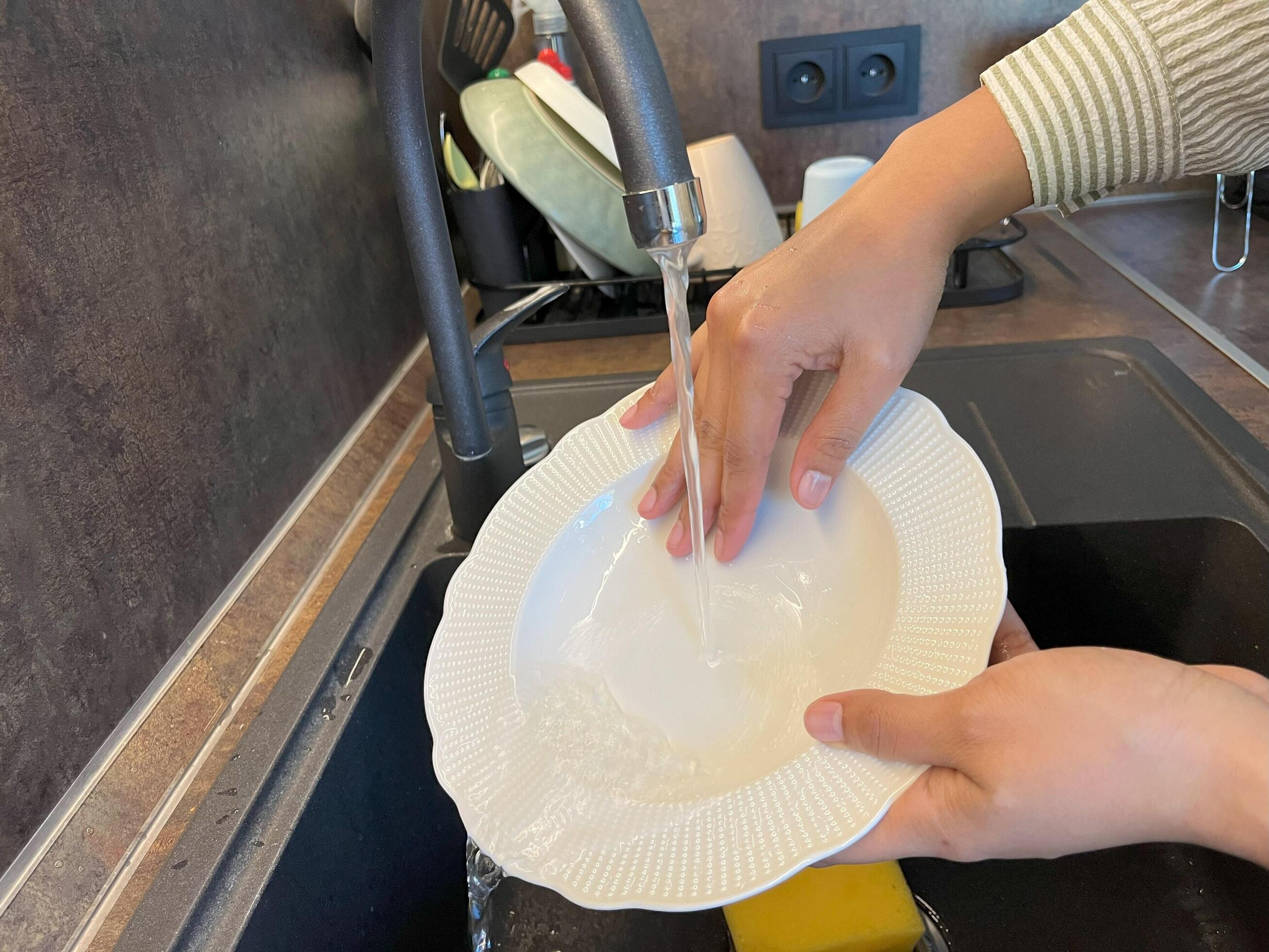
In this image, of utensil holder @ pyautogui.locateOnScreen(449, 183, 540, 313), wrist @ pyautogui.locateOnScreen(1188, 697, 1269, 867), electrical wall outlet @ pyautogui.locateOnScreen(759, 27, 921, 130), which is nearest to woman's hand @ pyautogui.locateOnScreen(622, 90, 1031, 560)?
wrist @ pyautogui.locateOnScreen(1188, 697, 1269, 867)

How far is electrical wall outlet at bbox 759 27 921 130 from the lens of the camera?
112 cm

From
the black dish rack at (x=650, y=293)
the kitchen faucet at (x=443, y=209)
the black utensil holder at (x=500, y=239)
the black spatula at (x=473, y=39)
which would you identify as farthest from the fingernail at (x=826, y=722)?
the black spatula at (x=473, y=39)

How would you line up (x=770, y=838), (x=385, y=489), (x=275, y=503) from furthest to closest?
1. (x=385, y=489)
2. (x=275, y=503)
3. (x=770, y=838)

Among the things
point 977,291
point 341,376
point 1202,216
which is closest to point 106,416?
point 341,376

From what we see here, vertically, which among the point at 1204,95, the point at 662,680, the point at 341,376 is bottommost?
the point at 662,680

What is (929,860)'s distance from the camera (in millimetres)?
648

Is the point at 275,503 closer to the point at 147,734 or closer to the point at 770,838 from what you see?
the point at 147,734

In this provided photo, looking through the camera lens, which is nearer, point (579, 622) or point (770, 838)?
point (770, 838)

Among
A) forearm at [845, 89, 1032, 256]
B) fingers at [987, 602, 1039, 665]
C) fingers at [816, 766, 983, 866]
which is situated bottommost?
fingers at [987, 602, 1039, 665]

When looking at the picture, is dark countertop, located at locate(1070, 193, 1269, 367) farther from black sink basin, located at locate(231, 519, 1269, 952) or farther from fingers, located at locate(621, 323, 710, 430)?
fingers, located at locate(621, 323, 710, 430)

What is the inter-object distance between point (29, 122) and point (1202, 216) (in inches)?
47.8

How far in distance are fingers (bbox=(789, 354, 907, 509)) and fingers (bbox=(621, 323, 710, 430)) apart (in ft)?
0.36

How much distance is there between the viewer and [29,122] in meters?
0.47

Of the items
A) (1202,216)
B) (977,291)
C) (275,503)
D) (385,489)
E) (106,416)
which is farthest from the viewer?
(1202,216)
